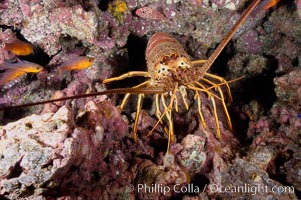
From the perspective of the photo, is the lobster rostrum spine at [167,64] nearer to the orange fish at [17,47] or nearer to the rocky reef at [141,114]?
the rocky reef at [141,114]

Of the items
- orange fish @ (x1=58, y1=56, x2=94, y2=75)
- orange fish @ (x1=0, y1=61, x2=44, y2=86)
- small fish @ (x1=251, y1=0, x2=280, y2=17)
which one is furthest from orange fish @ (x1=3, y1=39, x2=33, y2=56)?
small fish @ (x1=251, y1=0, x2=280, y2=17)

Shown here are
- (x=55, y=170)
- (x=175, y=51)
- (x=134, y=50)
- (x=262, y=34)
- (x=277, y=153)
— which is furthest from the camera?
(x=134, y=50)

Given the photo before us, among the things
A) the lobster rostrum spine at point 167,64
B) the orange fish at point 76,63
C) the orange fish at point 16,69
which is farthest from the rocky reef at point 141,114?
the lobster rostrum spine at point 167,64

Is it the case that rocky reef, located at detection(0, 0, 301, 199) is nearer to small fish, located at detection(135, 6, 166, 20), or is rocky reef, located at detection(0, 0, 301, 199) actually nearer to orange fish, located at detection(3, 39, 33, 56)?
small fish, located at detection(135, 6, 166, 20)

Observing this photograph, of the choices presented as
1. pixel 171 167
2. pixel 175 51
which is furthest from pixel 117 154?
pixel 175 51

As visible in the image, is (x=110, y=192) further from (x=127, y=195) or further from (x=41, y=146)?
(x=41, y=146)
